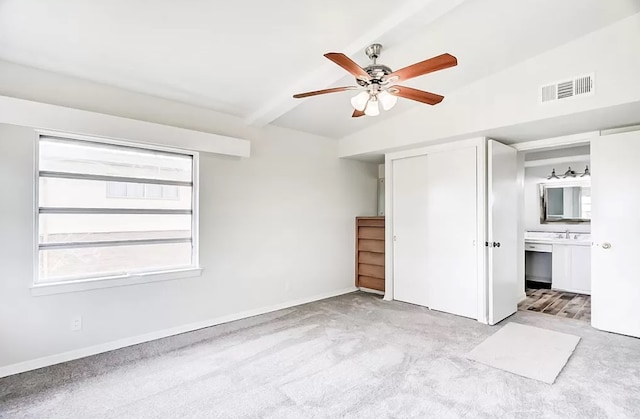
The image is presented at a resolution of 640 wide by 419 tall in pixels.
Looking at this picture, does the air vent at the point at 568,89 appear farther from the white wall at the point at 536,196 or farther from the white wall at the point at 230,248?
the white wall at the point at 536,196

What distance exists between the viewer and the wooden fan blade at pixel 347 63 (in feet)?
6.24

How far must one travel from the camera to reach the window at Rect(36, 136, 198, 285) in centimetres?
286

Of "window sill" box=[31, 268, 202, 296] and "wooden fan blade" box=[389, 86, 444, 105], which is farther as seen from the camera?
"window sill" box=[31, 268, 202, 296]

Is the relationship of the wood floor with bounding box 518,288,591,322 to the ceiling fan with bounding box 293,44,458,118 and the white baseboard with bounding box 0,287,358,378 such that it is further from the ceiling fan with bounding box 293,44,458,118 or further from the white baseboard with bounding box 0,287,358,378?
the ceiling fan with bounding box 293,44,458,118

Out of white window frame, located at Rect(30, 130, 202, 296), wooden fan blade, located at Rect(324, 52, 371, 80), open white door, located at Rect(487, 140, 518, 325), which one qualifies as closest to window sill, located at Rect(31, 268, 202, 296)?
white window frame, located at Rect(30, 130, 202, 296)

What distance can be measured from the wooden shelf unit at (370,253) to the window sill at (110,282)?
2633mm

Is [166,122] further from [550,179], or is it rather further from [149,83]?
[550,179]

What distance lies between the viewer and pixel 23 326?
2639mm

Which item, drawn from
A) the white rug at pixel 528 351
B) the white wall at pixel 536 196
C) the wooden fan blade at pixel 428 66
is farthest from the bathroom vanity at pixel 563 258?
the wooden fan blade at pixel 428 66

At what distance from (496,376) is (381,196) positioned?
354cm

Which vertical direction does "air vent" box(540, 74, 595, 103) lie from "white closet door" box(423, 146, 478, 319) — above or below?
above

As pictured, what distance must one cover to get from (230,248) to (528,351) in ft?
10.3

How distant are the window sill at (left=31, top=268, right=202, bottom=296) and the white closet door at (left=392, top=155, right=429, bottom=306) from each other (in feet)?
8.86

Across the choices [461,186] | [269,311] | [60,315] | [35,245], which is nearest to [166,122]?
[35,245]
